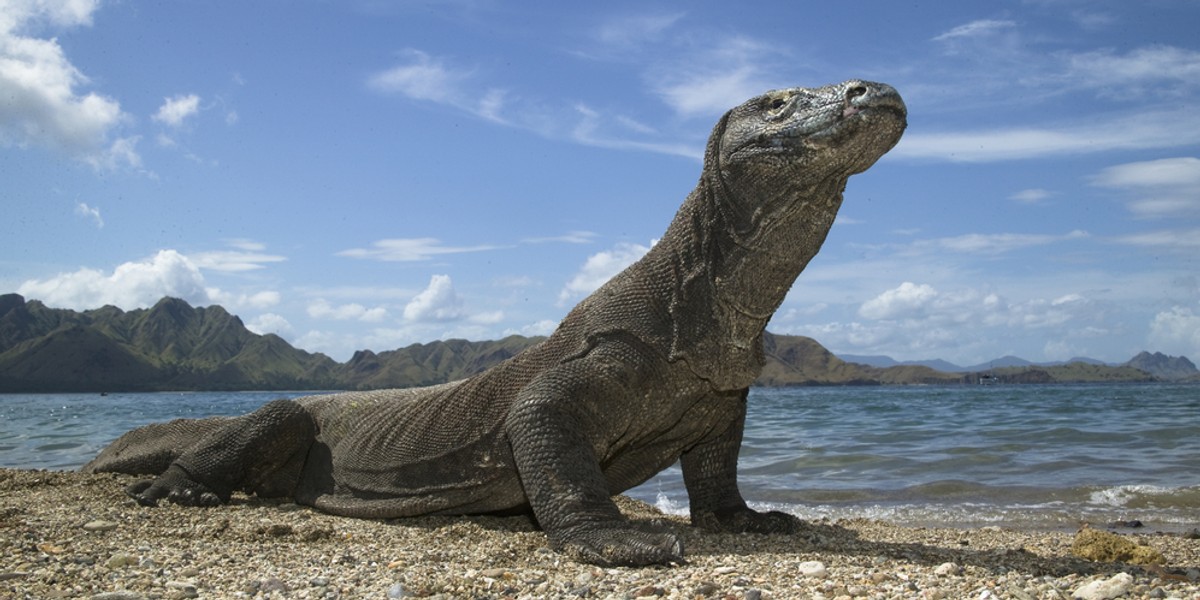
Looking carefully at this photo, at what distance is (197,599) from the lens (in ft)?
16.1

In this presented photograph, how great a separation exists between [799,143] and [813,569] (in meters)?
2.30

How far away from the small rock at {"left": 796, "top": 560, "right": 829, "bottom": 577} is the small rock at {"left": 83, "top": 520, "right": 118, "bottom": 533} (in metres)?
4.55

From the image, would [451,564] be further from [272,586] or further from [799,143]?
[799,143]

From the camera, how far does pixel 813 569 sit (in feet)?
17.7

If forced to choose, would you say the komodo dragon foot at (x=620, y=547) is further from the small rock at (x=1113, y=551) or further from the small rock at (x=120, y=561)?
the small rock at (x=1113, y=551)

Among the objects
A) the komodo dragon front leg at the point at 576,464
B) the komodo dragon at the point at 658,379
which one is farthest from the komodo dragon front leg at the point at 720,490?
the komodo dragon front leg at the point at 576,464

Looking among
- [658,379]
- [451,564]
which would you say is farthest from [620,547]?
[658,379]

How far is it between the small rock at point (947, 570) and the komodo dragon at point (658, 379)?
1.38 meters

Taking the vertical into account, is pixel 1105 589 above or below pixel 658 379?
below

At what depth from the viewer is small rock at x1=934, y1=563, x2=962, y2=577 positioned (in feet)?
17.6

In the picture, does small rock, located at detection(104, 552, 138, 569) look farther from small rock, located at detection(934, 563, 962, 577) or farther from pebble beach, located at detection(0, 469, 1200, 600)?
small rock, located at detection(934, 563, 962, 577)

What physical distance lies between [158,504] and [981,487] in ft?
31.2

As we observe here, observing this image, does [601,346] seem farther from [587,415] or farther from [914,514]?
[914,514]

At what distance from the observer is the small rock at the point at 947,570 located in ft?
17.6
